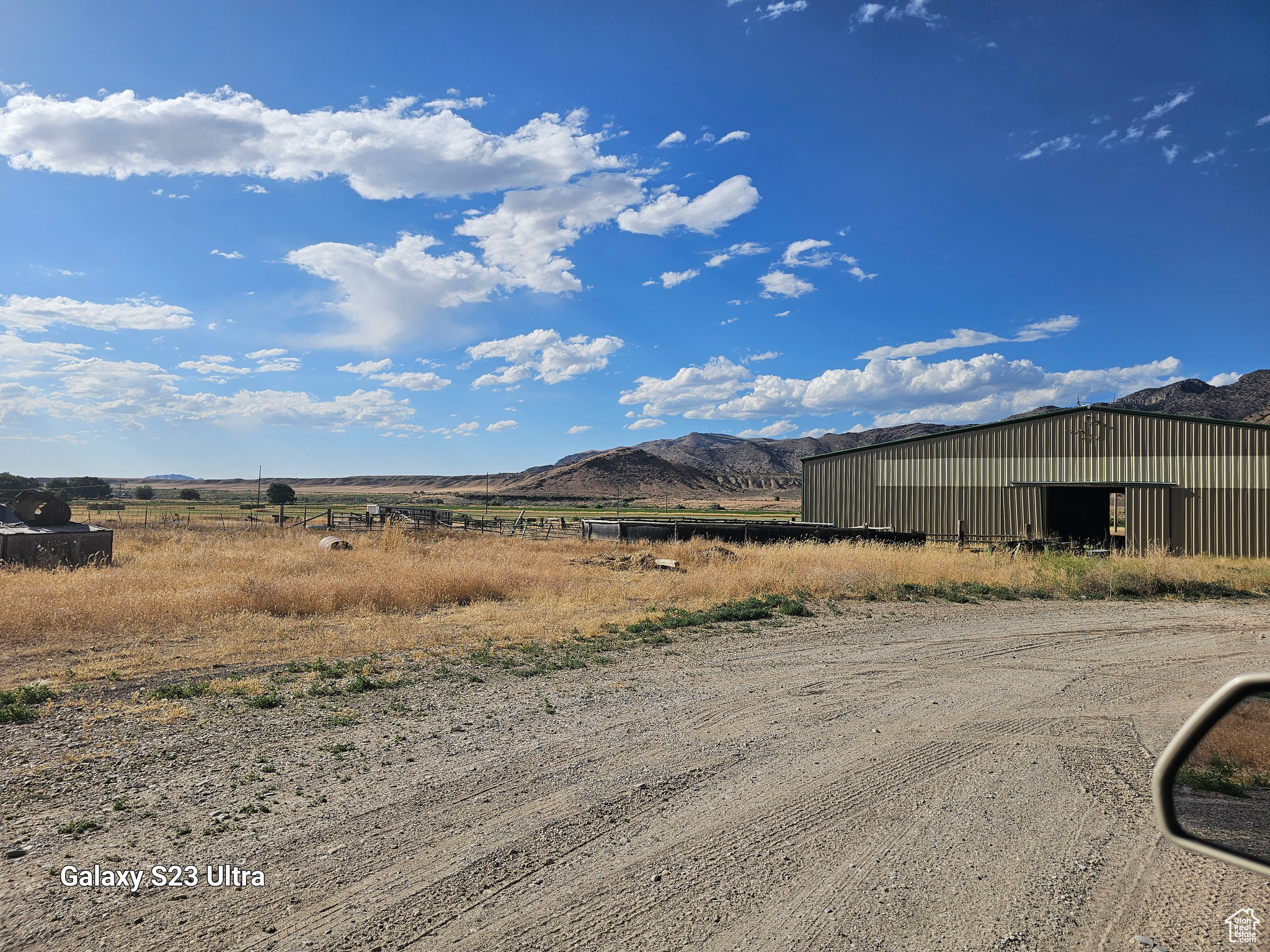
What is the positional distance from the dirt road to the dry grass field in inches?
115

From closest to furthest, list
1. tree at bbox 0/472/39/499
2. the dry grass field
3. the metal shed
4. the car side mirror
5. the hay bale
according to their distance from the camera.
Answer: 1. the car side mirror
2. the dry grass field
3. the hay bale
4. the metal shed
5. tree at bbox 0/472/39/499

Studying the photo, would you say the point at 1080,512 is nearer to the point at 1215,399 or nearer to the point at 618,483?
the point at 618,483

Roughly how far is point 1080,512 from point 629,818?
33.6 meters

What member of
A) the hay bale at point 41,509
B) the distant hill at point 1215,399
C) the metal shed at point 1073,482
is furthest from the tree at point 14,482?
the distant hill at point 1215,399

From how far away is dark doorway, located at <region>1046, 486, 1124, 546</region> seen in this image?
97.1 ft

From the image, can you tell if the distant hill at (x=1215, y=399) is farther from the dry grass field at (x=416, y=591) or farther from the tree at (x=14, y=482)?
the tree at (x=14, y=482)

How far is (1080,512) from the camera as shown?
31922mm

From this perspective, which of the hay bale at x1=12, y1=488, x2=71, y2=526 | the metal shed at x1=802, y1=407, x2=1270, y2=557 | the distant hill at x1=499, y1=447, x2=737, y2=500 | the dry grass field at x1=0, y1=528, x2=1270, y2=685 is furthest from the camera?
the distant hill at x1=499, y1=447, x2=737, y2=500

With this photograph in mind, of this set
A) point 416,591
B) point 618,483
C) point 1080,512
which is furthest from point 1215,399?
point 416,591

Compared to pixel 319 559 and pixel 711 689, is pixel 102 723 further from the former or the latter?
pixel 319 559

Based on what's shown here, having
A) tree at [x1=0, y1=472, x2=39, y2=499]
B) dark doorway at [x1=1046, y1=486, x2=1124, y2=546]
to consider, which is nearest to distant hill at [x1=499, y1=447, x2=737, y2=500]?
tree at [x1=0, y1=472, x2=39, y2=499]

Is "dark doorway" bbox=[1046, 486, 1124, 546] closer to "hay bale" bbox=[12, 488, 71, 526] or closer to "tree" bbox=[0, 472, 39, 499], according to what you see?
"hay bale" bbox=[12, 488, 71, 526]

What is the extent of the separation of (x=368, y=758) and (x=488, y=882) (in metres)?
2.52

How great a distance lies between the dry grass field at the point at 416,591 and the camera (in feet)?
35.8
